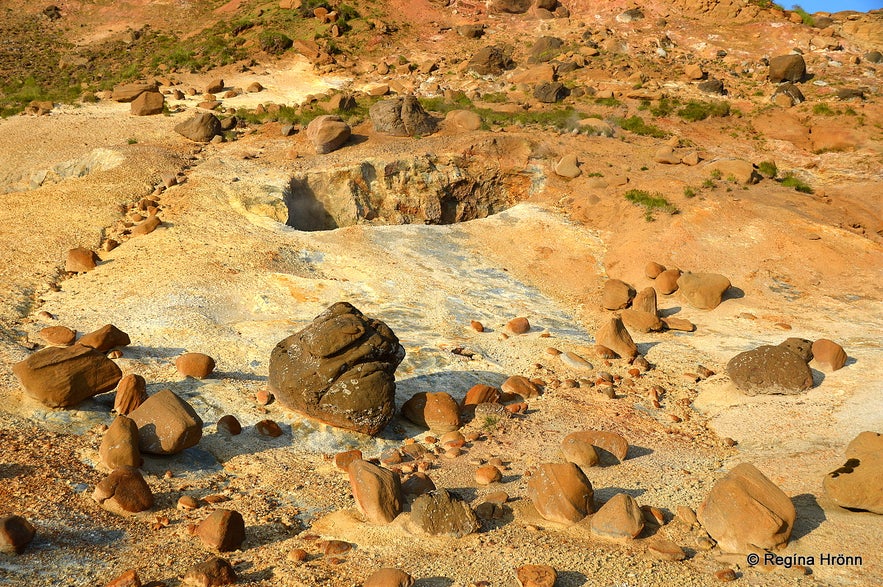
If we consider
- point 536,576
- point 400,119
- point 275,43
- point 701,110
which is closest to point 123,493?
point 536,576

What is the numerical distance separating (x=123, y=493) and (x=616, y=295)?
9315 millimetres

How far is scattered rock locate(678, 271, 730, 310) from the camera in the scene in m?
13.4

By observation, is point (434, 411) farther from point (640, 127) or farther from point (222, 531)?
point (640, 127)

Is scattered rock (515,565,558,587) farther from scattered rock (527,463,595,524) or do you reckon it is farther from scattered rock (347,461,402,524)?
scattered rock (347,461,402,524)

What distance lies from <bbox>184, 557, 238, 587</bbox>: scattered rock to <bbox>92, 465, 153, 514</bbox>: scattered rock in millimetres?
1225

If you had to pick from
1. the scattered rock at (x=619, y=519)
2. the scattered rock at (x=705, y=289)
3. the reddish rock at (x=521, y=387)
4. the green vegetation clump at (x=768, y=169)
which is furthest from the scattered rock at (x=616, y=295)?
the green vegetation clump at (x=768, y=169)

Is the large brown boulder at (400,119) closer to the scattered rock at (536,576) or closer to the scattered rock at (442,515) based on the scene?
the scattered rock at (442,515)

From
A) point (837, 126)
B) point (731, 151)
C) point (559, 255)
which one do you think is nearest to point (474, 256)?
point (559, 255)

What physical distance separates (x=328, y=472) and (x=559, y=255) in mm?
9009

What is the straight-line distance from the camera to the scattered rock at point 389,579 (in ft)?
18.0

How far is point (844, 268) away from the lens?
1448 cm

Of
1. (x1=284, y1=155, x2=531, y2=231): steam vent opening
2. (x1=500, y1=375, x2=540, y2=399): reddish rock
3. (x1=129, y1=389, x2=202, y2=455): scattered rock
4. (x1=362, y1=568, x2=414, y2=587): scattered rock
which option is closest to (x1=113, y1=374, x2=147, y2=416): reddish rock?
(x1=129, y1=389, x2=202, y2=455): scattered rock

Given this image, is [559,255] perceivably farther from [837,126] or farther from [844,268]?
[837,126]

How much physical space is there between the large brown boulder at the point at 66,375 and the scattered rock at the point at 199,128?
1182 centimetres
